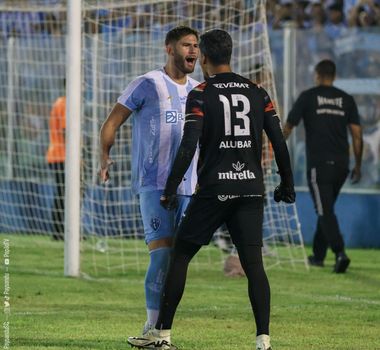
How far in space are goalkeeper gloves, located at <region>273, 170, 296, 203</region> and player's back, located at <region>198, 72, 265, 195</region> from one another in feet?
0.70

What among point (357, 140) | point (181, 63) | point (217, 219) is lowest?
point (217, 219)

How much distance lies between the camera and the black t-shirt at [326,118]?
14836mm

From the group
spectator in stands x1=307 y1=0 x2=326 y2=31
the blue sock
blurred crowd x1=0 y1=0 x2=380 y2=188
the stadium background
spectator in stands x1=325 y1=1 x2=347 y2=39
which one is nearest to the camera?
the blue sock

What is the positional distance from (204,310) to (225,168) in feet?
10.2

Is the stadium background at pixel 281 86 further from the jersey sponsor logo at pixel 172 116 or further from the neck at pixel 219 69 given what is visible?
the neck at pixel 219 69

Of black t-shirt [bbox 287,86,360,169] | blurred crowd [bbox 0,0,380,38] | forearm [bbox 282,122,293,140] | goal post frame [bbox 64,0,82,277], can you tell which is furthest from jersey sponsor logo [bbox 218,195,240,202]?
blurred crowd [bbox 0,0,380,38]

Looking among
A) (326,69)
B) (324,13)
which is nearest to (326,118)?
(326,69)

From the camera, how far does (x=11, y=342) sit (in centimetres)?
A: 867

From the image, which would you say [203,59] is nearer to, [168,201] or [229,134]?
[229,134]

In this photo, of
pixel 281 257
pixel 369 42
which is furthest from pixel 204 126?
pixel 369 42

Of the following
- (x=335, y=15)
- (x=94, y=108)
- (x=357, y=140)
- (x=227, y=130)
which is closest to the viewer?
(x=227, y=130)

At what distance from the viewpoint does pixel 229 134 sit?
788 cm

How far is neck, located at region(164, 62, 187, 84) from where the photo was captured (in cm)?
893

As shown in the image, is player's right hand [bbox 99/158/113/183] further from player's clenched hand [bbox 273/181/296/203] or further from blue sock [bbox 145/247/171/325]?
player's clenched hand [bbox 273/181/296/203]
